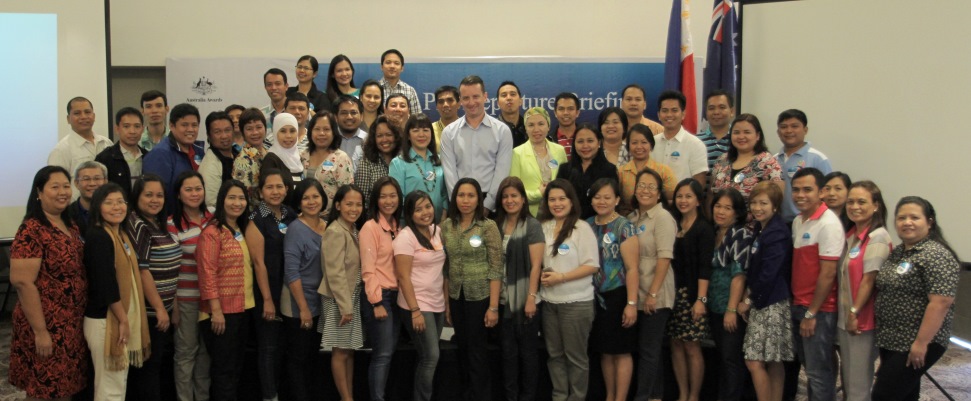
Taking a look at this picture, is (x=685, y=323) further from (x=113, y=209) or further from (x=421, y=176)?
(x=113, y=209)

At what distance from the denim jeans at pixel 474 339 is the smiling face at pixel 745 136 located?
175cm

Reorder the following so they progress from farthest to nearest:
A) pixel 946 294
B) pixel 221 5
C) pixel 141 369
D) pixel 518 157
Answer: pixel 221 5 < pixel 518 157 < pixel 141 369 < pixel 946 294

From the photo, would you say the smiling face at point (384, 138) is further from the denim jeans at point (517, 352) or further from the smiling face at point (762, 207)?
the smiling face at point (762, 207)

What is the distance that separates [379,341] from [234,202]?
1053 mm

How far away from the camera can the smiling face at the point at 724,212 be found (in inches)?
164

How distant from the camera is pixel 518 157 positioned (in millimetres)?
4641

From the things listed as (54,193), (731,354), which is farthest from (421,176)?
(731,354)

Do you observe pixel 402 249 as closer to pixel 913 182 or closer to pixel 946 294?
pixel 946 294

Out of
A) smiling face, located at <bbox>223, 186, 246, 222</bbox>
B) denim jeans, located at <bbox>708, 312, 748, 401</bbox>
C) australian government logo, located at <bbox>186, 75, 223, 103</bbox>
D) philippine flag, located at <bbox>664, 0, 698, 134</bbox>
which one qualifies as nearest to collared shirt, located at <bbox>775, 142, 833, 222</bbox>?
denim jeans, located at <bbox>708, 312, 748, 401</bbox>

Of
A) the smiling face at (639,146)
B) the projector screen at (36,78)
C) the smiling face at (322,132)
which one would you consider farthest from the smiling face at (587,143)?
the projector screen at (36,78)

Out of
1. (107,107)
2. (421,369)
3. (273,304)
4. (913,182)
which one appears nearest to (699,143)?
(913,182)

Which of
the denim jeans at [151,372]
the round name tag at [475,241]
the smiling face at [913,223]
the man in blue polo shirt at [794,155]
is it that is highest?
the man in blue polo shirt at [794,155]

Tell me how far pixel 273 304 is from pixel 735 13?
14.8 feet

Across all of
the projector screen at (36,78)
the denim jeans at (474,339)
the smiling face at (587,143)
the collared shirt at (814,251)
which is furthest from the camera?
the projector screen at (36,78)
